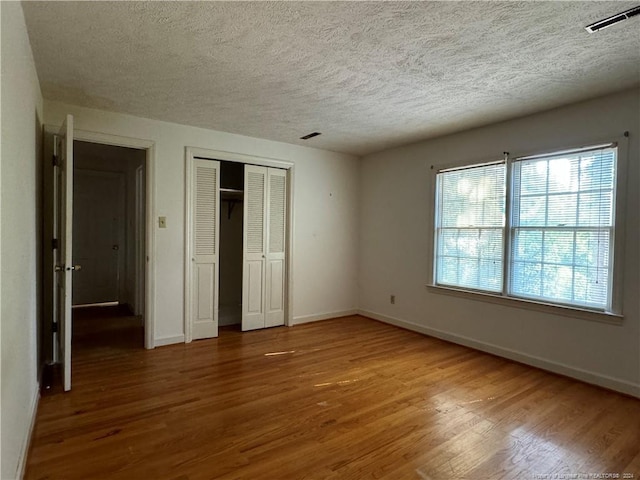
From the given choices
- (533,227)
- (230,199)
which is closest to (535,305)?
(533,227)

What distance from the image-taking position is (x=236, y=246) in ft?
16.9

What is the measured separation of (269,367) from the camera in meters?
3.36

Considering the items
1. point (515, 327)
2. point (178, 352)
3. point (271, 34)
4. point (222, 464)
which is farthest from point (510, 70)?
point (178, 352)

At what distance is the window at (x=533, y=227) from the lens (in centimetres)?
308

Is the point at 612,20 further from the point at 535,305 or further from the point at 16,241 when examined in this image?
the point at 16,241

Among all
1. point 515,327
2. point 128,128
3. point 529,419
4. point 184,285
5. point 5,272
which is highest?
point 128,128

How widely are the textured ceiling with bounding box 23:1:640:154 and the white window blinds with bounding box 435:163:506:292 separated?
0.71 metres

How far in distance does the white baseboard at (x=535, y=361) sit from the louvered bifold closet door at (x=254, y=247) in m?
1.94

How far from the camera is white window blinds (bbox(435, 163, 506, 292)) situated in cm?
383

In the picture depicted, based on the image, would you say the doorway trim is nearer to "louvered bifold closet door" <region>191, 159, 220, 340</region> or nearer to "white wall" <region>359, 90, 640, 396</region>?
"louvered bifold closet door" <region>191, 159, 220, 340</region>

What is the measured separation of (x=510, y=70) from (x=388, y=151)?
2.53 meters

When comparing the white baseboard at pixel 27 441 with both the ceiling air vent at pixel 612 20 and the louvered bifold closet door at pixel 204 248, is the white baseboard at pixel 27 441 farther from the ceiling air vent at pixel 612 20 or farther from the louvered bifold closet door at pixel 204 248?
the ceiling air vent at pixel 612 20

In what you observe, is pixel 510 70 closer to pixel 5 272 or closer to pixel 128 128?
pixel 5 272

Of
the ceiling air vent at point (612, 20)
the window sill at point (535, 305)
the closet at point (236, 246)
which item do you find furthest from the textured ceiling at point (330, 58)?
the window sill at point (535, 305)
